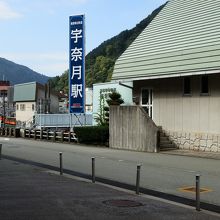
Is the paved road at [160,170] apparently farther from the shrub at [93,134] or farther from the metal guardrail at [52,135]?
the metal guardrail at [52,135]

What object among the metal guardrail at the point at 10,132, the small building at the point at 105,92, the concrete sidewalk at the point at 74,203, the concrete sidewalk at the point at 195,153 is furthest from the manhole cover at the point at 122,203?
the metal guardrail at the point at 10,132

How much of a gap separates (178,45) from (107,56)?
428ft

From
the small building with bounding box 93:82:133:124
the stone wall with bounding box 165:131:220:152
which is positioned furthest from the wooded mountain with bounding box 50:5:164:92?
the stone wall with bounding box 165:131:220:152

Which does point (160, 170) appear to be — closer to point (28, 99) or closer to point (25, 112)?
point (28, 99)

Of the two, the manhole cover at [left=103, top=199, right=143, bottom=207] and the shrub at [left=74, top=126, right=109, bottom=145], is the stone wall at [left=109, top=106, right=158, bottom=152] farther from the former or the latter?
the manhole cover at [left=103, top=199, right=143, bottom=207]

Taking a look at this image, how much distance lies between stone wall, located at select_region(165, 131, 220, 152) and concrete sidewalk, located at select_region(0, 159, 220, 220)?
12.1 m

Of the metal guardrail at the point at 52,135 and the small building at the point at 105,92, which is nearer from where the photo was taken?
the metal guardrail at the point at 52,135

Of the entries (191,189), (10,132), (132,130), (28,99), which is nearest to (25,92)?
(28,99)

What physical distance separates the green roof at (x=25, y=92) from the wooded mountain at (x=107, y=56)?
4139 centimetres

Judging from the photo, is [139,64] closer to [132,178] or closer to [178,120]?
[178,120]

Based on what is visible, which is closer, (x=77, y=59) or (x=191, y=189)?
(x=191, y=189)

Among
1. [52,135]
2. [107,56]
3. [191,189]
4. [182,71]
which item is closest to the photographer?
[191,189]

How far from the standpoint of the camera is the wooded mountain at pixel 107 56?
5527 inches

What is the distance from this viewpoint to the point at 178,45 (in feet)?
86.5
